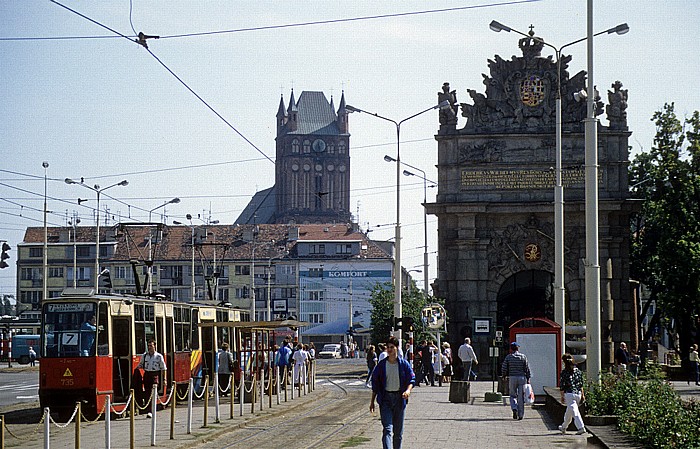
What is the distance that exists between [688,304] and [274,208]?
5276 inches

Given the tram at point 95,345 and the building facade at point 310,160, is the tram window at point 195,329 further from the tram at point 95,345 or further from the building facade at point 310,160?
the building facade at point 310,160

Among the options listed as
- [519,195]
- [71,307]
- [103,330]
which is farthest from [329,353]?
[71,307]

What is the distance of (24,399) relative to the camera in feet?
123

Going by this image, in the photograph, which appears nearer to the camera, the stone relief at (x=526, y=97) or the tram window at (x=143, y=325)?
the tram window at (x=143, y=325)

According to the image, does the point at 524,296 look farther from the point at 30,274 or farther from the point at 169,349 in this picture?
the point at 30,274

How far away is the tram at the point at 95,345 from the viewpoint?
88.1 feet

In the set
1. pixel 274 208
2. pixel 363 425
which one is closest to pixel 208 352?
pixel 363 425

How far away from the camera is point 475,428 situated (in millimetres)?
23875

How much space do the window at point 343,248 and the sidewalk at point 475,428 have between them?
295 feet

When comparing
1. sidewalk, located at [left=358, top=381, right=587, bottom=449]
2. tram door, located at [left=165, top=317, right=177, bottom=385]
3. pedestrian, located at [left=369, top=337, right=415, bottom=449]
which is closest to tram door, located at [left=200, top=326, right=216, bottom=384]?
tram door, located at [left=165, top=317, right=177, bottom=385]

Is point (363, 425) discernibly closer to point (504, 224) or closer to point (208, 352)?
point (208, 352)

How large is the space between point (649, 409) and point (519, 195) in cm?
4095

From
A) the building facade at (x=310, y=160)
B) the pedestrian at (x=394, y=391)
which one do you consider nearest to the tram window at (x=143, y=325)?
the pedestrian at (x=394, y=391)

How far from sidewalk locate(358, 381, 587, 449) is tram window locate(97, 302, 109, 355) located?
21.4 feet
